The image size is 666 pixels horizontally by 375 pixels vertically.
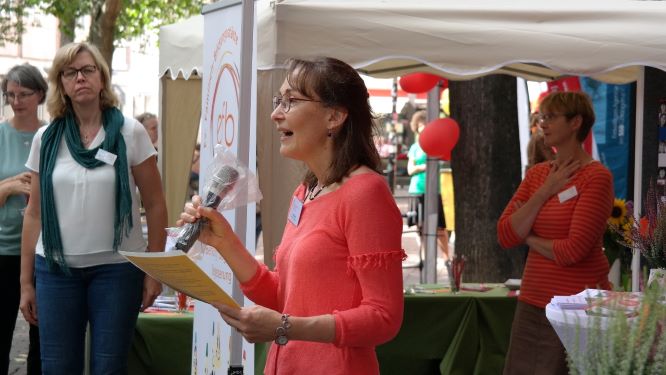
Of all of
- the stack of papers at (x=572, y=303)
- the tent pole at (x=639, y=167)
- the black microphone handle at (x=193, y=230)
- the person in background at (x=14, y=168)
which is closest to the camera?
the black microphone handle at (x=193, y=230)

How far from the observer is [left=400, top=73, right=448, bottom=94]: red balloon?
7.89 meters

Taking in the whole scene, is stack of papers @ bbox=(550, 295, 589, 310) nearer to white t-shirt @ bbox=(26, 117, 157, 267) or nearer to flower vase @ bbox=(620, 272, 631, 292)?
white t-shirt @ bbox=(26, 117, 157, 267)

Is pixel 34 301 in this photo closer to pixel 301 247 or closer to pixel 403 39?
pixel 403 39

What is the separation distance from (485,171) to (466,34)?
11.5 feet

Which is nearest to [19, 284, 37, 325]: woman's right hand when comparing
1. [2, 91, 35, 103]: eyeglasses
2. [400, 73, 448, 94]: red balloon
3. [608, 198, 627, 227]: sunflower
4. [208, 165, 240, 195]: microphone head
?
[2, 91, 35, 103]: eyeglasses

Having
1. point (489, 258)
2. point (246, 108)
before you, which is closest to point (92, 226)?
point (246, 108)

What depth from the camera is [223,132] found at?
4.08 metres

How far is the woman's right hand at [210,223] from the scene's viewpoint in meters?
2.66

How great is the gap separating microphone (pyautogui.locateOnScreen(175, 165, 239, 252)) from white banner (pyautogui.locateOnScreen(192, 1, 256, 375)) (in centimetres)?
85

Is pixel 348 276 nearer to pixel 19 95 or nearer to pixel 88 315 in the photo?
pixel 88 315

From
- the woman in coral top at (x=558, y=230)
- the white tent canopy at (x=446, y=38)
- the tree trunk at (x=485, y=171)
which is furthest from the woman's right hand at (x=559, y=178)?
the tree trunk at (x=485, y=171)

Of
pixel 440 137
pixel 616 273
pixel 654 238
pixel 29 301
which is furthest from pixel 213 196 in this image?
pixel 440 137

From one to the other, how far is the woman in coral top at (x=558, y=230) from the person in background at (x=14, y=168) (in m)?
2.43

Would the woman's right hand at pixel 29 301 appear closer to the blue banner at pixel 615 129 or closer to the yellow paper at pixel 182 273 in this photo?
the yellow paper at pixel 182 273
